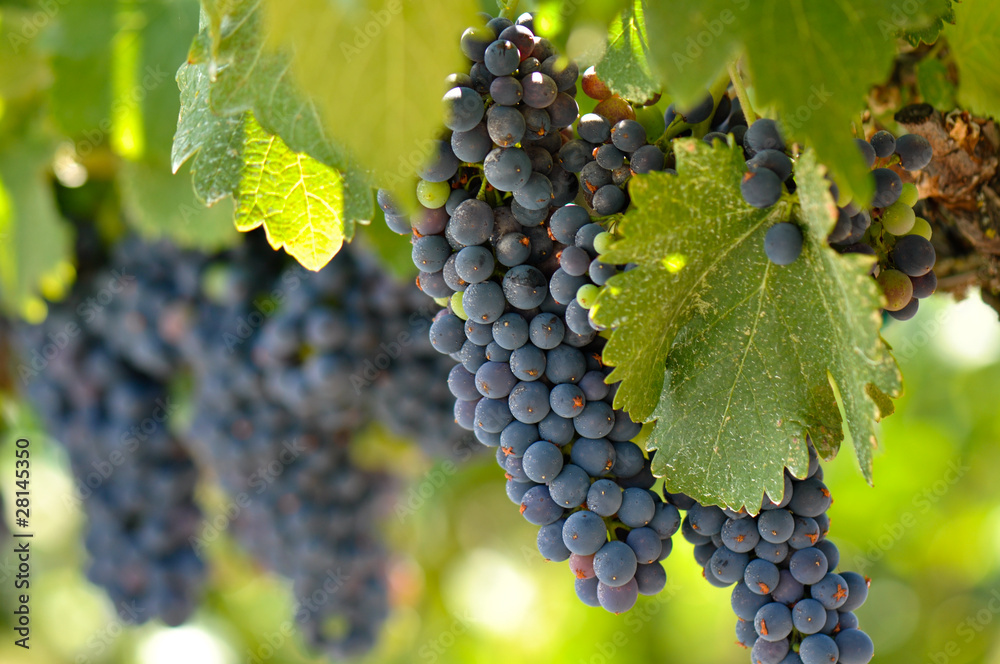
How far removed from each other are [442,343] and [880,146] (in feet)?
1.14

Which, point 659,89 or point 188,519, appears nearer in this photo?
point 659,89

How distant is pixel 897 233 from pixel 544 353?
262mm

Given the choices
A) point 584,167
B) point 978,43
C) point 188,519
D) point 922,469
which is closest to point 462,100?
point 584,167

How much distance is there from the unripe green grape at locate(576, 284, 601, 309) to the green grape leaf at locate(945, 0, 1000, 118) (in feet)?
1.48

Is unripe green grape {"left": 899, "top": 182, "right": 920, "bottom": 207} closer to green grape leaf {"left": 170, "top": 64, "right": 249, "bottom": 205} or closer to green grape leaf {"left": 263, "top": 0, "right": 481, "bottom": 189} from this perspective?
green grape leaf {"left": 263, "top": 0, "right": 481, "bottom": 189}

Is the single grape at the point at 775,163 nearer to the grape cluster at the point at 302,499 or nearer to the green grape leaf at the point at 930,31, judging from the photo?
the green grape leaf at the point at 930,31

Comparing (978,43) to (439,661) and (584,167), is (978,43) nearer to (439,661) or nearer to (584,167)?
(584,167)

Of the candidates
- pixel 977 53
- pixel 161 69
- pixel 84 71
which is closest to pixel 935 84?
pixel 977 53

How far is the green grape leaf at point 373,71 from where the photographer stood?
1.16 feet

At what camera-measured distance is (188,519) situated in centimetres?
147

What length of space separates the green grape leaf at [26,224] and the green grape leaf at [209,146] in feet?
2.51

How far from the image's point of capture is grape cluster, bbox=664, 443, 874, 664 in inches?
19.8

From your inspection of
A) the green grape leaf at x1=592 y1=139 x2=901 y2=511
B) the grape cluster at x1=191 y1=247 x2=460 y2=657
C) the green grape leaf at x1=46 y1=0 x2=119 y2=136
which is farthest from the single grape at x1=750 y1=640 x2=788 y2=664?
the green grape leaf at x1=46 y1=0 x2=119 y2=136

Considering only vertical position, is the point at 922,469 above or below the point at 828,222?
below
